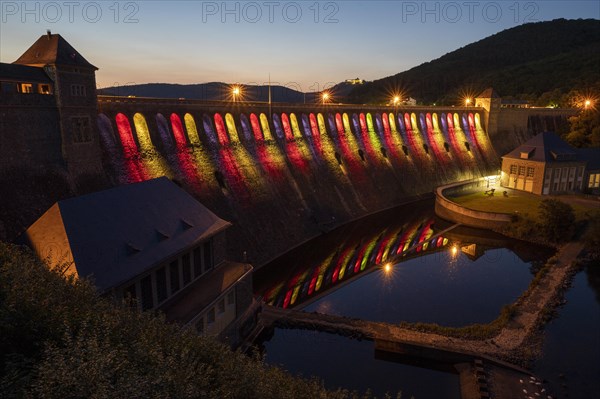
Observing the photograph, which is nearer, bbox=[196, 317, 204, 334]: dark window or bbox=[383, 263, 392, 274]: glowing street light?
bbox=[196, 317, 204, 334]: dark window

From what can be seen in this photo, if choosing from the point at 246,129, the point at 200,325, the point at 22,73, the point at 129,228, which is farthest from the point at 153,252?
the point at 246,129

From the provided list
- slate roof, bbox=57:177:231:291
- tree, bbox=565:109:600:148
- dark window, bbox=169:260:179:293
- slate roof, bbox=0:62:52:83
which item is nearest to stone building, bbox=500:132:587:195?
tree, bbox=565:109:600:148

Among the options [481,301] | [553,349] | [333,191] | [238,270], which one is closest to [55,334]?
[238,270]

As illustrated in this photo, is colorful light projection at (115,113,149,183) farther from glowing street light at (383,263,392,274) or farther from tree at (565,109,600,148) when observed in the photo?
tree at (565,109,600,148)

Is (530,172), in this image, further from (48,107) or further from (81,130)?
A: (48,107)

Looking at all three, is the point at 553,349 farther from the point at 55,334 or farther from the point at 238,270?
the point at 55,334

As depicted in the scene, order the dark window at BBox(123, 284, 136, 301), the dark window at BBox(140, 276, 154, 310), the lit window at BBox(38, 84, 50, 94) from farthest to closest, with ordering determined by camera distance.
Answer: the lit window at BBox(38, 84, 50, 94), the dark window at BBox(140, 276, 154, 310), the dark window at BBox(123, 284, 136, 301)
